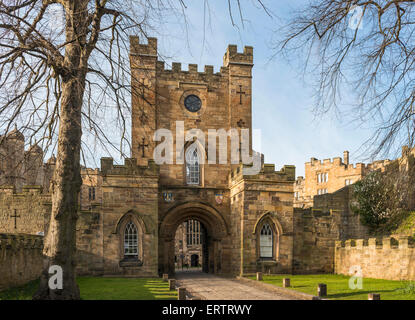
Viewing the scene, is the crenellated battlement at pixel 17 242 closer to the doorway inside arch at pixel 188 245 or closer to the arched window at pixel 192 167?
the arched window at pixel 192 167

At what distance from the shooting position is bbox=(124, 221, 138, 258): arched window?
67.1 feet

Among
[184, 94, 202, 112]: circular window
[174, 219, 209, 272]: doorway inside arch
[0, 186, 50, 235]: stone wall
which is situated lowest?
[174, 219, 209, 272]: doorway inside arch

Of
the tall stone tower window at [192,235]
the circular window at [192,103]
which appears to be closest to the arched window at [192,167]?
the circular window at [192,103]

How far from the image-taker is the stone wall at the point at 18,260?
14273mm

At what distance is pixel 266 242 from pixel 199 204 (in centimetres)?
437

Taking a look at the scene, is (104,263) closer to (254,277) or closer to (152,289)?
(152,289)

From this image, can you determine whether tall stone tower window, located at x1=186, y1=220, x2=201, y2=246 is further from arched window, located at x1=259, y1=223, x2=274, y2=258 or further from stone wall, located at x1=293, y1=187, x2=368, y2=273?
arched window, located at x1=259, y1=223, x2=274, y2=258

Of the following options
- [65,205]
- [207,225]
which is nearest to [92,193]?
[207,225]

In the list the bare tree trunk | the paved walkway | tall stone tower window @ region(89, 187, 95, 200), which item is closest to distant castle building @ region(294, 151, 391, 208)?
tall stone tower window @ region(89, 187, 95, 200)

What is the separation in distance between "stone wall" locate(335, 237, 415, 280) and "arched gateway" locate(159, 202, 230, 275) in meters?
6.49

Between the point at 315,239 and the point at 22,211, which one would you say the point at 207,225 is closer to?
the point at 315,239

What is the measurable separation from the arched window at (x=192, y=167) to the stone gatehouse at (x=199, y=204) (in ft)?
0.19

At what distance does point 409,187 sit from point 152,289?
406 inches
